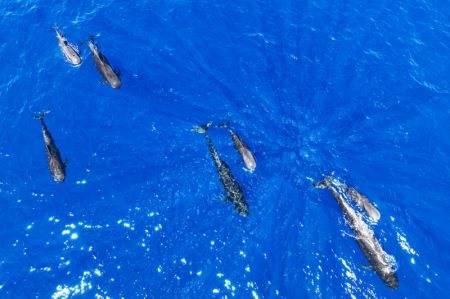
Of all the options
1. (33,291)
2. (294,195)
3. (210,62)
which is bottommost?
(33,291)

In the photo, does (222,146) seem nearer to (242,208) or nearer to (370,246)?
(242,208)

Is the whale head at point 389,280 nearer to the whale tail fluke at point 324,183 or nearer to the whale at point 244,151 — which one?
the whale tail fluke at point 324,183

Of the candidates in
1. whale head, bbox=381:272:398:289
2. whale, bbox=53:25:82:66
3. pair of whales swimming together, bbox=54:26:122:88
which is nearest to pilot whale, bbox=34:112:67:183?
pair of whales swimming together, bbox=54:26:122:88

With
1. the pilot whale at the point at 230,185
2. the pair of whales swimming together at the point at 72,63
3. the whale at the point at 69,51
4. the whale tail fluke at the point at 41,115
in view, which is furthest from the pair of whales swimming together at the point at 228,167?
the whale at the point at 69,51

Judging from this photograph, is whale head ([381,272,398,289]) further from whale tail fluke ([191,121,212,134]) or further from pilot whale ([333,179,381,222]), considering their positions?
A: whale tail fluke ([191,121,212,134])

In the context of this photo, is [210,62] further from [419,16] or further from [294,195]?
[419,16]

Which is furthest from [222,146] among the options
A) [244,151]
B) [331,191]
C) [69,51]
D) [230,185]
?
[69,51]

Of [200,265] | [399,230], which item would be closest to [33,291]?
[200,265]
